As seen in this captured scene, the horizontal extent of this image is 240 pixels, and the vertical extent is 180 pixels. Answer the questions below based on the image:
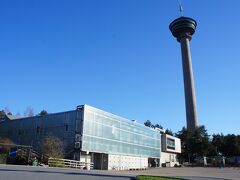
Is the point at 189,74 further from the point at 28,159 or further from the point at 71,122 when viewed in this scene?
the point at 28,159

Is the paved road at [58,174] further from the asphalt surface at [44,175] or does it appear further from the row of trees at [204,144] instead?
the row of trees at [204,144]

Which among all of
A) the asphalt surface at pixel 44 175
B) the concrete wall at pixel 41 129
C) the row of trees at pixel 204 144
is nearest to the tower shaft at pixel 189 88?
the row of trees at pixel 204 144

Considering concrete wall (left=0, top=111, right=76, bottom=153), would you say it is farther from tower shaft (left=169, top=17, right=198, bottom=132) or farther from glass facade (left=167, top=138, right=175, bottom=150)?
tower shaft (left=169, top=17, right=198, bottom=132)

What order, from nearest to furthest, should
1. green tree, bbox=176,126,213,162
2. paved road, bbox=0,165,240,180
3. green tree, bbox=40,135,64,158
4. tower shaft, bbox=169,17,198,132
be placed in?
1. paved road, bbox=0,165,240,180
2. green tree, bbox=40,135,64,158
3. green tree, bbox=176,126,213,162
4. tower shaft, bbox=169,17,198,132

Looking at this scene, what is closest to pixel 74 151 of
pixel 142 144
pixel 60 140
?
pixel 60 140

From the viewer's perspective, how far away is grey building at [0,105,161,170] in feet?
161

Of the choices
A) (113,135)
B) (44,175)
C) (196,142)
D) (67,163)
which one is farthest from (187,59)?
(44,175)

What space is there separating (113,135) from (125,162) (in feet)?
23.7

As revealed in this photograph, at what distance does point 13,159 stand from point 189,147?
64.9 m

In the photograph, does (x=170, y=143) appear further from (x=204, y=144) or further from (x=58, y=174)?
(x=58, y=174)

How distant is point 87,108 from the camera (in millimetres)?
50125

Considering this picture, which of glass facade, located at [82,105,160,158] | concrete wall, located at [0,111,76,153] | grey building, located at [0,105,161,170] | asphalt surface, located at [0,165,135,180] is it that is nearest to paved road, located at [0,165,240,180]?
asphalt surface, located at [0,165,135,180]

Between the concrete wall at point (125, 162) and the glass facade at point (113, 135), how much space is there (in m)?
0.89

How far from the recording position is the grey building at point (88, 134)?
161ft
